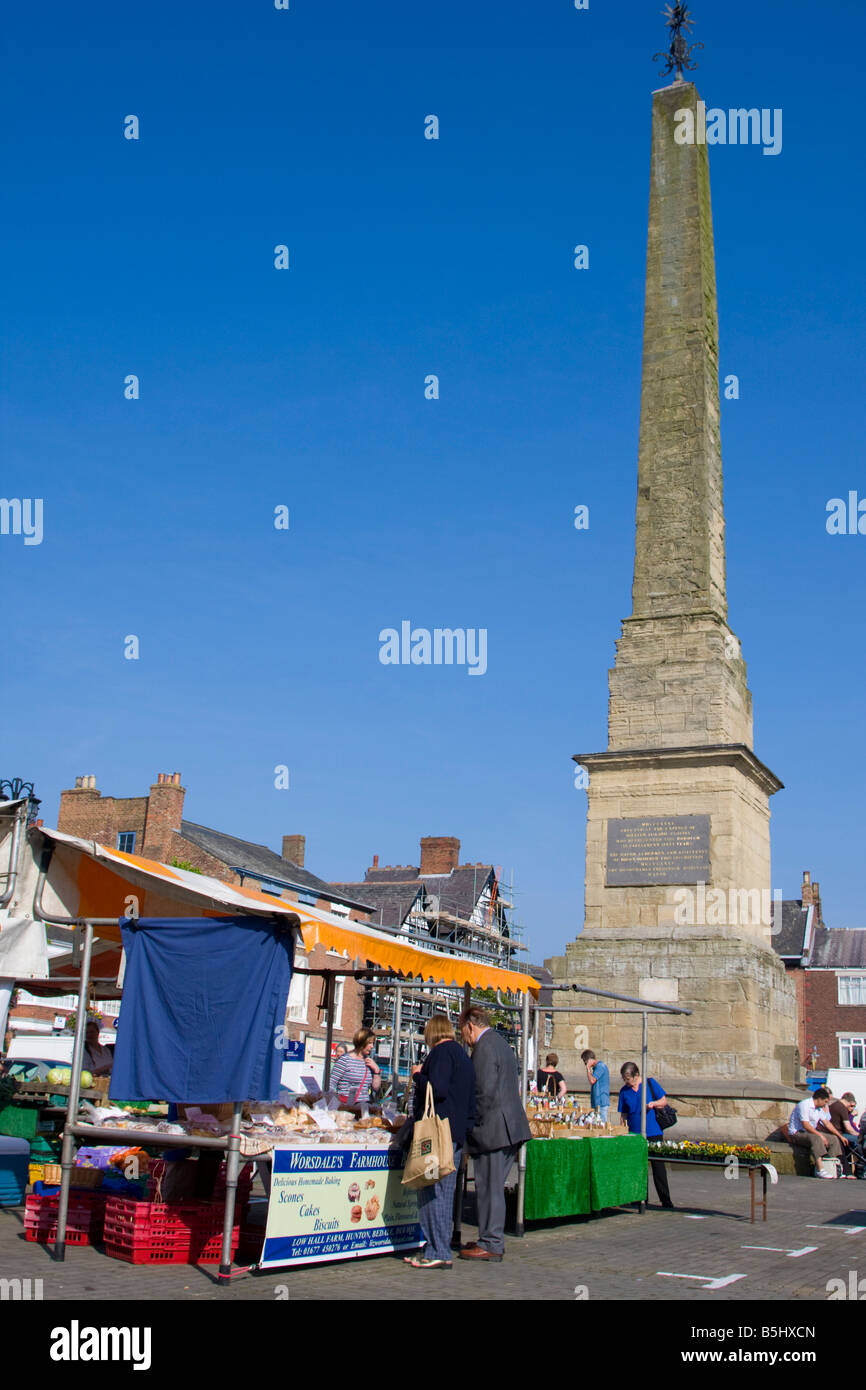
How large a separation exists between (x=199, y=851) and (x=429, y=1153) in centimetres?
3577

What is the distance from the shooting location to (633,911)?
58.7 ft

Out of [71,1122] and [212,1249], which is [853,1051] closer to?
[212,1249]

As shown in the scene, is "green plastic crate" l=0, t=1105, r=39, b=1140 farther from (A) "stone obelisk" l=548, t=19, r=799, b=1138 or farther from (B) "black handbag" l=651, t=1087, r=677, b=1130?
(A) "stone obelisk" l=548, t=19, r=799, b=1138

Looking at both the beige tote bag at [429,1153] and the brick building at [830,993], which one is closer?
the beige tote bag at [429,1153]

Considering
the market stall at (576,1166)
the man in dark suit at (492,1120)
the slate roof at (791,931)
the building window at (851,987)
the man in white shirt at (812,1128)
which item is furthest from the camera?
the slate roof at (791,931)

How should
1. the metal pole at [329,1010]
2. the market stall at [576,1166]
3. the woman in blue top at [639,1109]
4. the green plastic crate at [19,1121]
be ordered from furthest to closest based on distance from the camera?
1. the woman in blue top at [639,1109]
2. the green plastic crate at [19,1121]
3. the metal pole at [329,1010]
4. the market stall at [576,1166]

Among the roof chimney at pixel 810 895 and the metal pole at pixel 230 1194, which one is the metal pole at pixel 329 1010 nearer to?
the metal pole at pixel 230 1194

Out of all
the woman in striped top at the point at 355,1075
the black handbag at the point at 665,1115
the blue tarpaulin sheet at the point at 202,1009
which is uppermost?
the blue tarpaulin sheet at the point at 202,1009

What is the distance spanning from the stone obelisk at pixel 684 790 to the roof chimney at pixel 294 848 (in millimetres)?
36265

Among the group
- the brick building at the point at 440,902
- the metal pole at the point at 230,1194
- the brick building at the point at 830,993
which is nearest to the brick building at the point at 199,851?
the brick building at the point at 440,902

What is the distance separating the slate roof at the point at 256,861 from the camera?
4353 cm

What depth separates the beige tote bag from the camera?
860 cm

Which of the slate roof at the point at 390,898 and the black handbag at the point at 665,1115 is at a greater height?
the slate roof at the point at 390,898

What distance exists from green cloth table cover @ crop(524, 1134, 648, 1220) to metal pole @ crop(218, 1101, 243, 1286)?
3683 mm
